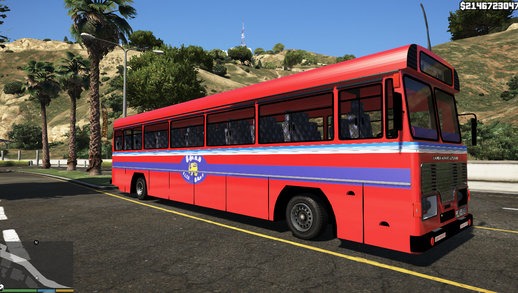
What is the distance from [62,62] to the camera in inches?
1339

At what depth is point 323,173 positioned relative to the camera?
5793 millimetres

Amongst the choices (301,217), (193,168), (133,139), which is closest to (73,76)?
(133,139)

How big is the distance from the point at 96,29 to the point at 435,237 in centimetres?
2605

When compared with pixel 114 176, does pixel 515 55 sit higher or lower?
higher

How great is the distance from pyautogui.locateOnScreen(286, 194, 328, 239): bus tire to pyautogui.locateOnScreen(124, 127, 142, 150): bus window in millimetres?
7477

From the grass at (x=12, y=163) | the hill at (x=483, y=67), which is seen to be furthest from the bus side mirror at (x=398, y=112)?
the grass at (x=12, y=163)

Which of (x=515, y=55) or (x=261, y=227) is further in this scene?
(x=515, y=55)

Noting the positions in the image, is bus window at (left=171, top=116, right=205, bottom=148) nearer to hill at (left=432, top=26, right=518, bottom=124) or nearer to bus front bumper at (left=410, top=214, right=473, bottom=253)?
bus front bumper at (left=410, top=214, right=473, bottom=253)

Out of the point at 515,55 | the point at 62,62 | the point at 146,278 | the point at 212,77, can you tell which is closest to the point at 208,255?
the point at 146,278

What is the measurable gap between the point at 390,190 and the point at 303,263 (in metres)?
1.77

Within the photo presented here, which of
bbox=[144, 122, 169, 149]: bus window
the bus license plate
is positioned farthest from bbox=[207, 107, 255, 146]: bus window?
the bus license plate

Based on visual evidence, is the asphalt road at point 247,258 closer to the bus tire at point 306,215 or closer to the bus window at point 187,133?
the bus tire at point 306,215

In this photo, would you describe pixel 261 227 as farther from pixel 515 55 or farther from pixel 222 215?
pixel 515 55

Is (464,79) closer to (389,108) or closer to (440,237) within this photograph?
(389,108)
